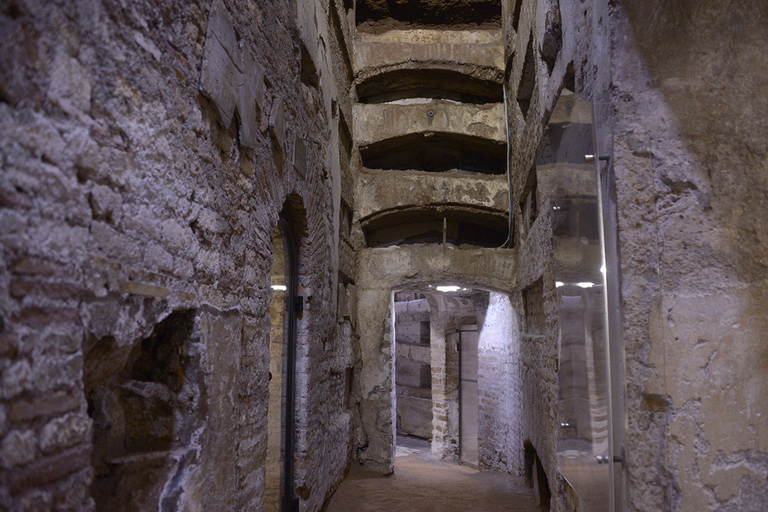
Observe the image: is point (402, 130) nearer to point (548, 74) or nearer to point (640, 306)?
point (548, 74)

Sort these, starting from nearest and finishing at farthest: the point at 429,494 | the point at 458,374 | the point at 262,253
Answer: the point at 262,253 < the point at 429,494 < the point at 458,374

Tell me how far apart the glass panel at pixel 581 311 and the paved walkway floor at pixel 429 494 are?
2.76m

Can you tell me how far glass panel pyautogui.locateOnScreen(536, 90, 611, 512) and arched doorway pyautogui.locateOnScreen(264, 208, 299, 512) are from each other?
1.99 metres

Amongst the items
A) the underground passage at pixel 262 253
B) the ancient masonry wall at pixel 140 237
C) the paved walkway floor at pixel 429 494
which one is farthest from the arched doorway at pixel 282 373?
the paved walkway floor at pixel 429 494

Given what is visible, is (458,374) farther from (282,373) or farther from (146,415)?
(146,415)

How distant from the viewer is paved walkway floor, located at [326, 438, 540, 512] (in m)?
4.71

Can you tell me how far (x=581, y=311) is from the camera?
204 centimetres

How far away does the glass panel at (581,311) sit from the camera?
70.9 inches

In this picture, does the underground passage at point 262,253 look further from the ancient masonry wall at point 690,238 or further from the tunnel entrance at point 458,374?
the tunnel entrance at point 458,374

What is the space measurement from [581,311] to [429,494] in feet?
12.8

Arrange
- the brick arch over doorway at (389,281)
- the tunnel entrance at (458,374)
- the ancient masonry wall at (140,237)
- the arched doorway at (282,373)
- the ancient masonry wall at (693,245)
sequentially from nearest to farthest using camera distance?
the ancient masonry wall at (140,237) < the ancient masonry wall at (693,245) < the arched doorway at (282,373) < the brick arch over doorway at (389,281) < the tunnel entrance at (458,374)

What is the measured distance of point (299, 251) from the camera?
3857mm

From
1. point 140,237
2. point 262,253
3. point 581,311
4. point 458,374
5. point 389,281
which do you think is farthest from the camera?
point 458,374

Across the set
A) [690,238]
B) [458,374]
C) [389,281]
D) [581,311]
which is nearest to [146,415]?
[581,311]
